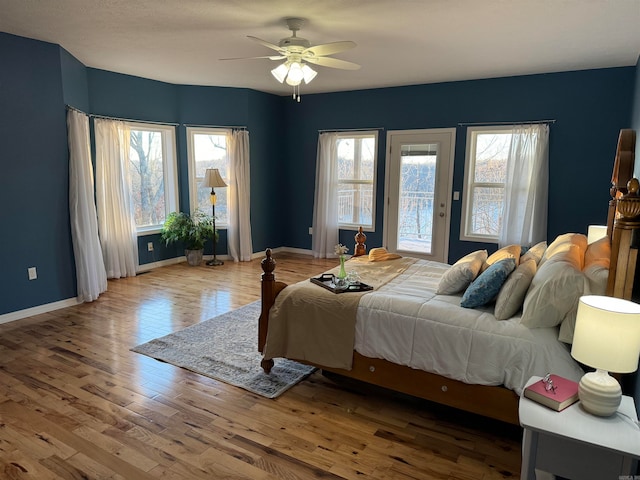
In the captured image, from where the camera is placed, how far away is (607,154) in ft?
16.3

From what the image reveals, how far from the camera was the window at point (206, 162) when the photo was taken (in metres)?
6.42

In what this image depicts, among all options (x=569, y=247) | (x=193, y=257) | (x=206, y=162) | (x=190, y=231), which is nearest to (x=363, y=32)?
(x=569, y=247)

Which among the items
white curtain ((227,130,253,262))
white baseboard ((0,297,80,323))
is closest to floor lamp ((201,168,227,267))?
white curtain ((227,130,253,262))

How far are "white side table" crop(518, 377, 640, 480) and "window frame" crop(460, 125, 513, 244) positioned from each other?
14.4 ft

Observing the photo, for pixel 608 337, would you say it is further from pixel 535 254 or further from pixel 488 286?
pixel 535 254

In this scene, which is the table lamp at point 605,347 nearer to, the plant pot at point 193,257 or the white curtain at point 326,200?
the white curtain at point 326,200

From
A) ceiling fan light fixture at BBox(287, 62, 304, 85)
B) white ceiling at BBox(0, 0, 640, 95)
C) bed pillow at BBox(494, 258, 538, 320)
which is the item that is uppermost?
white ceiling at BBox(0, 0, 640, 95)

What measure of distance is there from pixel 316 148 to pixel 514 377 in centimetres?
537

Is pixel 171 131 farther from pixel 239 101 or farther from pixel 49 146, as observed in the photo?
pixel 49 146

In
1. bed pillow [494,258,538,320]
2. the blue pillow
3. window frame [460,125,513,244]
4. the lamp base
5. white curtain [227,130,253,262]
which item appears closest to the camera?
the lamp base

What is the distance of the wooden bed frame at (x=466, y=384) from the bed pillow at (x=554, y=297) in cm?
18

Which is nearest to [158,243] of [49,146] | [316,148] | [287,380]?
[49,146]

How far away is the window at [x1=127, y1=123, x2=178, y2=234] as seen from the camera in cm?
594

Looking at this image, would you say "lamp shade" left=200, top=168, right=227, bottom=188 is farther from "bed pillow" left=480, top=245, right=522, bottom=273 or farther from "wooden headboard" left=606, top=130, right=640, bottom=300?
"wooden headboard" left=606, top=130, right=640, bottom=300
